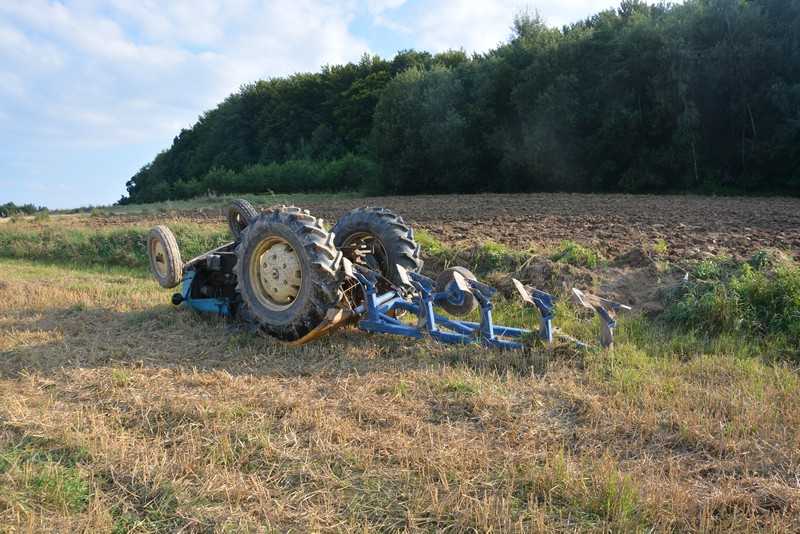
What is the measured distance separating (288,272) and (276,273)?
166mm

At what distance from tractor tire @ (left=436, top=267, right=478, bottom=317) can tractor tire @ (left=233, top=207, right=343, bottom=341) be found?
4.28ft

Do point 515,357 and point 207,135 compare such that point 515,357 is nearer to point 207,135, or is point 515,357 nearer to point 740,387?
point 740,387

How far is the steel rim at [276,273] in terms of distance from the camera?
5770 millimetres

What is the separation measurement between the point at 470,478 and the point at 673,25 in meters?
27.6

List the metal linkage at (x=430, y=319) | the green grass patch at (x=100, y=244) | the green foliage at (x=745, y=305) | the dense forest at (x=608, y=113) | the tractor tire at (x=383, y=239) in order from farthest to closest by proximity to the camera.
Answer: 1. the dense forest at (x=608, y=113)
2. the green grass patch at (x=100, y=244)
3. the tractor tire at (x=383, y=239)
4. the green foliage at (x=745, y=305)
5. the metal linkage at (x=430, y=319)

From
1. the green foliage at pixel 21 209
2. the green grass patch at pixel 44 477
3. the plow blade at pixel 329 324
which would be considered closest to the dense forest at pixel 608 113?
the green foliage at pixel 21 209

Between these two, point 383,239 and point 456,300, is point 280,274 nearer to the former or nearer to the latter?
point 383,239

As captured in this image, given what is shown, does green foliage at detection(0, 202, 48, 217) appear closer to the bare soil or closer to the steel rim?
the bare soil

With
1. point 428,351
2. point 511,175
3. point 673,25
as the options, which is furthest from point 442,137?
point 428,351

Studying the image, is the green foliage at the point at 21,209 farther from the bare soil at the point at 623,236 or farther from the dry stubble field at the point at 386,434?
the dry stubble field at the point at 386,434

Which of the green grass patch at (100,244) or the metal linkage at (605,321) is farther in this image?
the green grass patch at (100,244)

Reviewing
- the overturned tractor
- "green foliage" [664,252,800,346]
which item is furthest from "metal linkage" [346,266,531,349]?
"green foliage" [664,252,800,346]

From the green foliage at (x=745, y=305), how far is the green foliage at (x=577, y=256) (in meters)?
1.47

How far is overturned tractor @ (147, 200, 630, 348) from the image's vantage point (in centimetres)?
530
